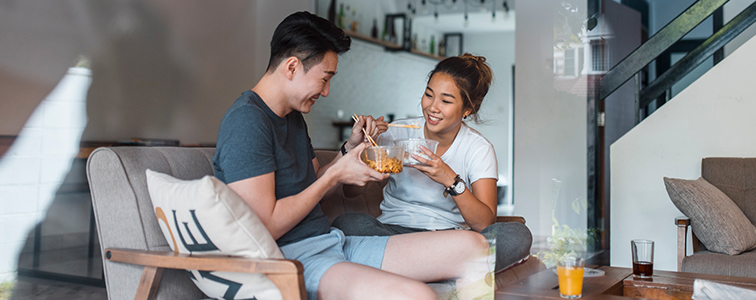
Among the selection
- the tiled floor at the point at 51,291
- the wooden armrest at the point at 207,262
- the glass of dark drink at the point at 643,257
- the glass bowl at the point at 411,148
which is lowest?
the tiled floor at the point at 51,291

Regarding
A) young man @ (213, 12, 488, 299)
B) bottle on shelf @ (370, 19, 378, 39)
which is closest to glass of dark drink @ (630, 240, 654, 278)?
young man @ (213, 12, 488, 299)

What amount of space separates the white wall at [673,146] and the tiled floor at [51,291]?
279cm

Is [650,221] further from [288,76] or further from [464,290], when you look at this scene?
[288,76]

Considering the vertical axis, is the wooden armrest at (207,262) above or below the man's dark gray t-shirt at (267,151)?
below

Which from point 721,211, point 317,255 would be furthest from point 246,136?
point 721,211

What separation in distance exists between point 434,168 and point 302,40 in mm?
477

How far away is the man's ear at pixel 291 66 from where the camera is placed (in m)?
1.38

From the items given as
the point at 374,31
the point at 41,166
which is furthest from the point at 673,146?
the point at 41,166

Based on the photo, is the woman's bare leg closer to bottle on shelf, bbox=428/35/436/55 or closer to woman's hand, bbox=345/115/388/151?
woman's hand, bbox=345/115/388/151

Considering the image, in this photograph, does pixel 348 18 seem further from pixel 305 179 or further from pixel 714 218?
pixel 305 179

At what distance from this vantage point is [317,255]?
1.35m

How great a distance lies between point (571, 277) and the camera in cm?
129

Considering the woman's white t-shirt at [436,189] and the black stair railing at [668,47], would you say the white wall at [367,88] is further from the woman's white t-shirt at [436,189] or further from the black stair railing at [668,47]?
the woman's white t-shirt at [436,189]

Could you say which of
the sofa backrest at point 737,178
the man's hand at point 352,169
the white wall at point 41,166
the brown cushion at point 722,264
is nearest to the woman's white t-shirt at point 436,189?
the man's hand at point 352,169
